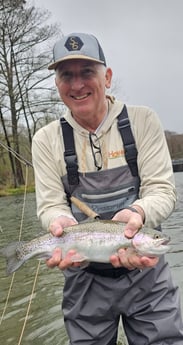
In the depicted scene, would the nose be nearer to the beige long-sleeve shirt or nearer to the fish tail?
the beige long-sleeve shirt

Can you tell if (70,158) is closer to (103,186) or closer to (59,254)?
(103,186)

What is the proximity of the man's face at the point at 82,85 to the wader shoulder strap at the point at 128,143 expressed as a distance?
18 centimetres

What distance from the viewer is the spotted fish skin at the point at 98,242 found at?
267 cm

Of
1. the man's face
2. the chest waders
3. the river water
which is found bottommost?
the river water

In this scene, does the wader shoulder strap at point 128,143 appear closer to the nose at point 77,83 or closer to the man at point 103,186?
the man at point 103,186

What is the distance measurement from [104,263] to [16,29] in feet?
86.9

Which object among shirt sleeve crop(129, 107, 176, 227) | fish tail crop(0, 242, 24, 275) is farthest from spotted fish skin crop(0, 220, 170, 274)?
shirt sleeve crop(129, 107, 176, 227)

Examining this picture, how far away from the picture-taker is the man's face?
286 centimetres

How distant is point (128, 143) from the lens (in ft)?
9.51

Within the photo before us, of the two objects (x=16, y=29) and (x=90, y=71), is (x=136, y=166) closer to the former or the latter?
(x=90, y=71)

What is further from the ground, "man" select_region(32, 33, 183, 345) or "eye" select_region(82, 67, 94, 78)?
"eye" select_region(82, 67, 94, 78)

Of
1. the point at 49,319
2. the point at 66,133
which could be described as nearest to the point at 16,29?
the point at 49,319

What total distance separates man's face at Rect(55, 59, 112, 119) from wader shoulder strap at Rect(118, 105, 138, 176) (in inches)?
7.1

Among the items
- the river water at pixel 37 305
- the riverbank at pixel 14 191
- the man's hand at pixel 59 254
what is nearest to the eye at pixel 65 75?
the man's hand at pixel 59 254
